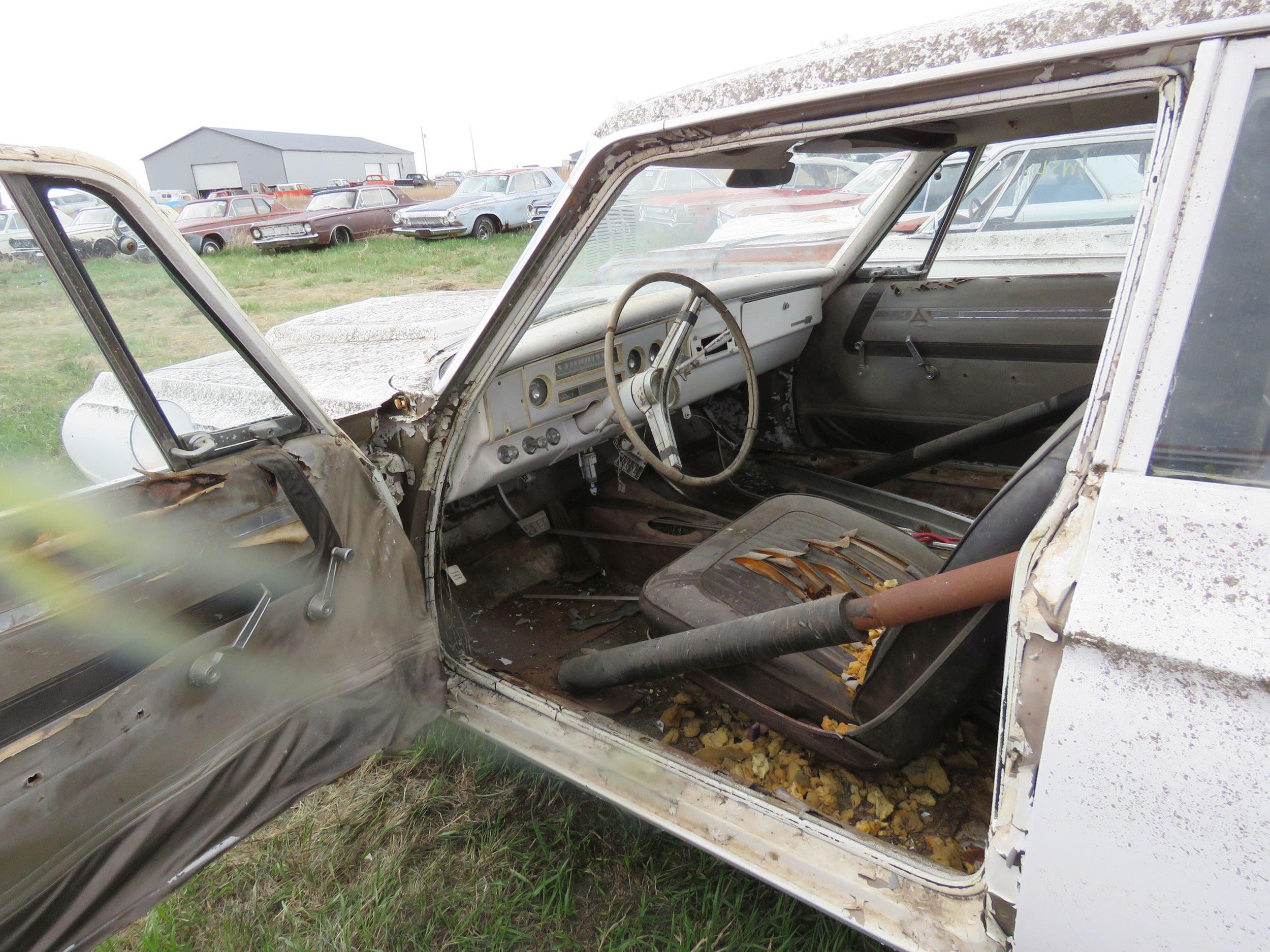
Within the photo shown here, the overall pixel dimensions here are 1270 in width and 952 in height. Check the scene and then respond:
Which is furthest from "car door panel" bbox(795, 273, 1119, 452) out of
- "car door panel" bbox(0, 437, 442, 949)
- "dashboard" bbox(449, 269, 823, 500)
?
"car door panel" bbox(0, 437, 442, 949)

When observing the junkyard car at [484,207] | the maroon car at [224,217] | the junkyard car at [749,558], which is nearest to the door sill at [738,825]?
the junkyard car at [749,558]

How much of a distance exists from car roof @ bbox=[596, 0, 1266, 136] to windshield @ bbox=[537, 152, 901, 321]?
0.25 m

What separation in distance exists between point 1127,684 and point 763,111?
963 millimetres

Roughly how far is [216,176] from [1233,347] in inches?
1825

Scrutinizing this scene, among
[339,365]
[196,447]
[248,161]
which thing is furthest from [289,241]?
[248,161]

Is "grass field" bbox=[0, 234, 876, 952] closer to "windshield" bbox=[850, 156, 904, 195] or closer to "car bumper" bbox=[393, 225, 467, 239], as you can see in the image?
"windshield" bbox=[850, 156, 904, 195]

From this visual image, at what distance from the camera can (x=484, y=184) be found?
1625 centimetres

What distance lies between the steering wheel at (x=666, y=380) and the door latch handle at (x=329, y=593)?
0.88 m

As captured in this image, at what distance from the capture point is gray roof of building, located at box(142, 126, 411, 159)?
3934cm

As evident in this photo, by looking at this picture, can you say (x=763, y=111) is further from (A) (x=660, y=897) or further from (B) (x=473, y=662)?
(A) (x=660, y=897)

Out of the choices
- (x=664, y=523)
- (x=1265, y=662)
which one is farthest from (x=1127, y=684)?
(x=664, y=523)

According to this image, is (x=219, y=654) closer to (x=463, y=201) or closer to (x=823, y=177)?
(x=823, y=177)

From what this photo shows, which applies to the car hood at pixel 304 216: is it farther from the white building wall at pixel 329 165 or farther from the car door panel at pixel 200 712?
the white building wall at pixel 329 165

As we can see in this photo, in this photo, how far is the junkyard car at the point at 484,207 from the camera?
596 inches
